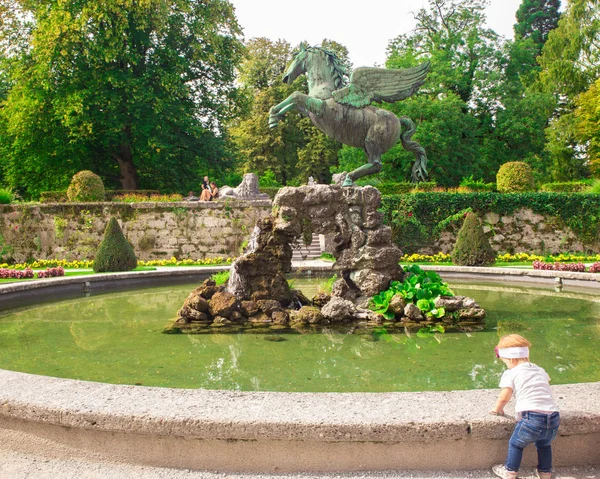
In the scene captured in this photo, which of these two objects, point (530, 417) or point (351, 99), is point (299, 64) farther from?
point (530, 417)

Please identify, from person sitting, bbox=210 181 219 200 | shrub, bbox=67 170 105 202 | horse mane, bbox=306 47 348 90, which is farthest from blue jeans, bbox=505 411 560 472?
shrub, bbox=67 170 105 202

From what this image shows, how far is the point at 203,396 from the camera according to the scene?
3.37 meters

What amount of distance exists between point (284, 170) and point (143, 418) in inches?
1506

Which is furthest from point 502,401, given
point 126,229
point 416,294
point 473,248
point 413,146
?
point 126,229

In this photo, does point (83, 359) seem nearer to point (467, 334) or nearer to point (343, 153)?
point (467, 334)

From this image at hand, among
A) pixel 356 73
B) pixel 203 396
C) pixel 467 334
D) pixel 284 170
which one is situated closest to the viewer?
pixel 203 396

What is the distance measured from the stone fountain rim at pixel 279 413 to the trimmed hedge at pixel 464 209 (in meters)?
16.2

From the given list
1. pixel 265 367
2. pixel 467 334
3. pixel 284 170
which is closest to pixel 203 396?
pixel 265 367

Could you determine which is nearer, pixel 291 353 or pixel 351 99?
pixel 291 353

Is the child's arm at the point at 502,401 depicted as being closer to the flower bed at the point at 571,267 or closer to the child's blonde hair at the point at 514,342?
the child's blonde hair at the point at 514,342

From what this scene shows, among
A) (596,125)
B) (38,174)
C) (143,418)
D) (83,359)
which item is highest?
(596,125)

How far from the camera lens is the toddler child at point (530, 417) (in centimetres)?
282

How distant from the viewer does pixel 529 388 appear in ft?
9.62

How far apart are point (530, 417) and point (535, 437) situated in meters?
0.11
